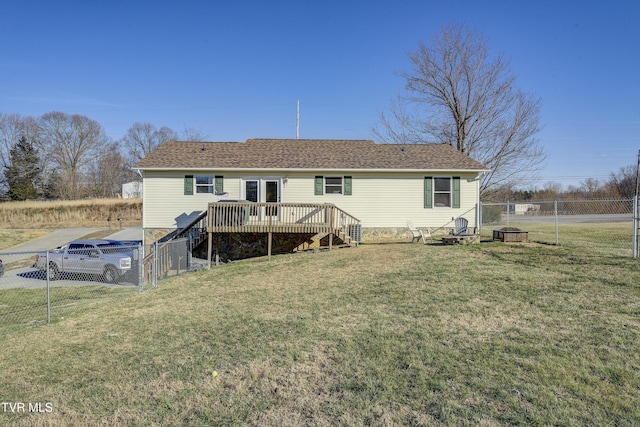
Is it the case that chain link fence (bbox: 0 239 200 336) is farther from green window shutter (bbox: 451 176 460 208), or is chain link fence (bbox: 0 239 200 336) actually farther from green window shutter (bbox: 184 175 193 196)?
green window shutter (bbox: 451 176 460 208)

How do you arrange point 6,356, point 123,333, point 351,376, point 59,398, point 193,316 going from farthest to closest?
point 193,316, point 123,333, point 6,356, point 351,376, point 59,398

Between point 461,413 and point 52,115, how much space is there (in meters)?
63.2

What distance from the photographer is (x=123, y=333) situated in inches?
241

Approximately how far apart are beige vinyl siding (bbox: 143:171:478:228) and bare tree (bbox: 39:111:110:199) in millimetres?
39836

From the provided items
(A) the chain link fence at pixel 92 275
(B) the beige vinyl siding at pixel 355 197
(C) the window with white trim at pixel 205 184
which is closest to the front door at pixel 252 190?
(B) the beige vinyl siding at pixel 355 197

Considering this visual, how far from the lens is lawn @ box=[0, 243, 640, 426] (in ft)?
11.6

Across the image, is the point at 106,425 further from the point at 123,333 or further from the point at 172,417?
the point at 123,333

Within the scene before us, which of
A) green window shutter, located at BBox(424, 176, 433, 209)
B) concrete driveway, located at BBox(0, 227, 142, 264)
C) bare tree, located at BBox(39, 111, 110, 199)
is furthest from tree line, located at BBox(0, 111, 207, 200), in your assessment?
green window shutter, located at BBox(424, 176, 433, 209)

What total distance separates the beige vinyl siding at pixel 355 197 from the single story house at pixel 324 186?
1.6 inches

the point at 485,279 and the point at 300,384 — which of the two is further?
the point at 485,279

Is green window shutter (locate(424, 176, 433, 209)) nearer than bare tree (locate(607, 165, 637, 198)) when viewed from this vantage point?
Yes

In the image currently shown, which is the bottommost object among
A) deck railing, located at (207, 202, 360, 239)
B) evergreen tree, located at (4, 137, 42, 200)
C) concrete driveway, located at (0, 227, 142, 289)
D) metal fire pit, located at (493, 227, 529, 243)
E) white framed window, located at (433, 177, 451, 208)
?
concrete driveway, located at (0, 227, 142, 289)

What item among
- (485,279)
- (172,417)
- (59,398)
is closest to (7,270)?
(59,398)

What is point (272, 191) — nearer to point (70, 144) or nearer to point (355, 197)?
point (355, 197)
